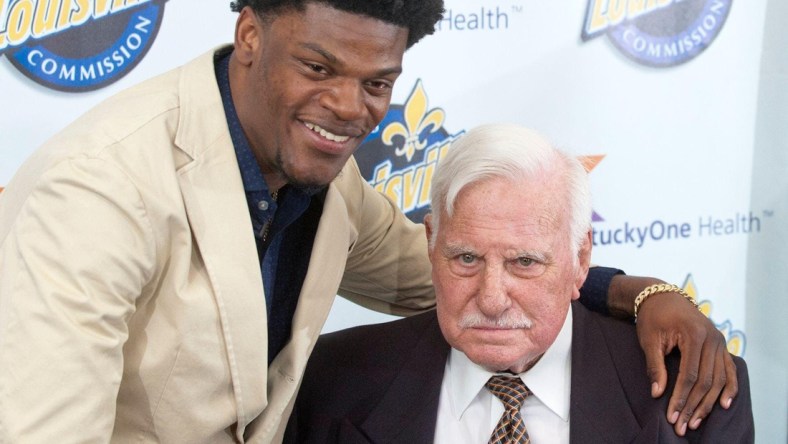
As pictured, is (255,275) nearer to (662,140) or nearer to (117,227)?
(117,227)

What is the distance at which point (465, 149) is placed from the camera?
1539 mm

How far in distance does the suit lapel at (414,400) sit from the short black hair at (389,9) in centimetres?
55

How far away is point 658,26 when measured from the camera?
7.95 feet

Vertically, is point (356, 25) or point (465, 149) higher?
point (356, 25)

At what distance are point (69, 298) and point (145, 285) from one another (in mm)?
157

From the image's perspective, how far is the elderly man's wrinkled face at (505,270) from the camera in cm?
149

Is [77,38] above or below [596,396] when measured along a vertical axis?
above

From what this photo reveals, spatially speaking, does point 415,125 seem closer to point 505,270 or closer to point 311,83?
point 505,270

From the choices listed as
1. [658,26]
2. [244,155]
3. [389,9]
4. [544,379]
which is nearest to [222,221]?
[244,155]

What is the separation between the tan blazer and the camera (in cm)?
115

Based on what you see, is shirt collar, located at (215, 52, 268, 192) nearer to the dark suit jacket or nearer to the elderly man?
the elderly man

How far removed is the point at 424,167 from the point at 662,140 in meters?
0.65

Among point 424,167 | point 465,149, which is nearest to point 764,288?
point 424,167

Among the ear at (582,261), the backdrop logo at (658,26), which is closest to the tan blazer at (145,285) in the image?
the ear at (582,261)
